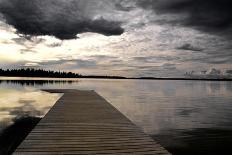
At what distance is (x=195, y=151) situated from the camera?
32.1 ft

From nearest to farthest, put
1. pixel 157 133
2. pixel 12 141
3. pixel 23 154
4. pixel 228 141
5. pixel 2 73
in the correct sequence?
pixel 23 154 < pixel 12 141 < pixel 228 141 < pixel 157 133 < pixel 2 73

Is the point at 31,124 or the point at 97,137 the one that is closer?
the point at 97,137

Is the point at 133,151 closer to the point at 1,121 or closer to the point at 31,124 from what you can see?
the point at 31,124

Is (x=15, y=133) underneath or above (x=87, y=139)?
underneath

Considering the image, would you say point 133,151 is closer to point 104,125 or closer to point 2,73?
point 104,125

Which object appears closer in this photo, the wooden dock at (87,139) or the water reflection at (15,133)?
the wooden dock at (87,139)

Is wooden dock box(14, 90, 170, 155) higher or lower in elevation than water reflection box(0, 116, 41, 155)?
higher

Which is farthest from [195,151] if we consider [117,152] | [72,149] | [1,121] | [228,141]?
[1,121]

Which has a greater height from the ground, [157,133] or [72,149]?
[72,149]

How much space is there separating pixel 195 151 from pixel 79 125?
15.1 feet

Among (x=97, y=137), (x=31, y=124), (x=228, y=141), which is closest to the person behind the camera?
(x=97, y=137)

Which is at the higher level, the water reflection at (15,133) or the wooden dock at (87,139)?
the wooden dock at (87,139)

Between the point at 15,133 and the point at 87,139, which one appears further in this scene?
the point at 15,133

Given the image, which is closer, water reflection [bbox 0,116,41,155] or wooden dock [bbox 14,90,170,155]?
wooden dock [bbox 14,90,170,155]
